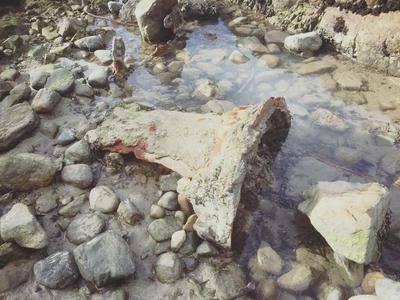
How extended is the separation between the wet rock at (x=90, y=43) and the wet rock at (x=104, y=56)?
0.74 feet

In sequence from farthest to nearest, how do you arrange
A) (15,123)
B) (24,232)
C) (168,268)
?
1. (15,123)
2. (24,232)
3. (168,268)

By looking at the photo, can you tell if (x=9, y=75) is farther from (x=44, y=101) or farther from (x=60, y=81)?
(x=44, y=101)

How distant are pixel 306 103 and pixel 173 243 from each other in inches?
97.7

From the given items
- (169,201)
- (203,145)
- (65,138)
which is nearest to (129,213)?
(169,201)

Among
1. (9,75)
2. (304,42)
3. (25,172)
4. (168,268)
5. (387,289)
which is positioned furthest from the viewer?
(304,42)

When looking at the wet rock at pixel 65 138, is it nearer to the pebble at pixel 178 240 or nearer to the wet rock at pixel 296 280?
the pebble at pixel 178 240

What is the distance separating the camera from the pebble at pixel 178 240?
3004 mm

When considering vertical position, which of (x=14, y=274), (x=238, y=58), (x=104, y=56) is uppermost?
(x=238, y=58)

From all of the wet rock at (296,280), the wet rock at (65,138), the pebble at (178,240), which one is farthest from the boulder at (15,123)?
the wet rock at (296,280)

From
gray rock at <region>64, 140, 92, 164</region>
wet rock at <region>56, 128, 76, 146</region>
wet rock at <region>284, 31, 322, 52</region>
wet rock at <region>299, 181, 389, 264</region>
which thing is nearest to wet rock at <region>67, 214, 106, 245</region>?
gray rock at <region>64, 140, 92, 164</region>

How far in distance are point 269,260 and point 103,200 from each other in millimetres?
1498

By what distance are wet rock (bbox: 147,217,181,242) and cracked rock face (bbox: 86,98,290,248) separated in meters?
0.24

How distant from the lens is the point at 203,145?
327 cm

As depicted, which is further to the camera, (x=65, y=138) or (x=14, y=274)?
(x=65, y=138)
